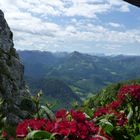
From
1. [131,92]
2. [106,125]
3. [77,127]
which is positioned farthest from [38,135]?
[131,92]

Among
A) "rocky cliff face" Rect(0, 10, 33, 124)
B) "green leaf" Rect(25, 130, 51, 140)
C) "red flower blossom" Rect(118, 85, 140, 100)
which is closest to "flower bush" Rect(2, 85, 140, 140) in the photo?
"green leaf" Rect(25, 130, 51, 140)

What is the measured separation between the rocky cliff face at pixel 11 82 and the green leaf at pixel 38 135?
197 ft

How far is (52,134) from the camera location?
21.4ft

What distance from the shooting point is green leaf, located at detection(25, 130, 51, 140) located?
6.42m

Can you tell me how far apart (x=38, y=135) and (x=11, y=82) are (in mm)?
70805

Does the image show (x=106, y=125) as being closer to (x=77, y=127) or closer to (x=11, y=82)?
(x=77, y=127)

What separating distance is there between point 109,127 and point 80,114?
3.47 feet

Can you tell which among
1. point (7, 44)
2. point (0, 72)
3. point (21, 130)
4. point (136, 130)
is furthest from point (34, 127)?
point (7, 44)

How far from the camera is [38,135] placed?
6.53 metres

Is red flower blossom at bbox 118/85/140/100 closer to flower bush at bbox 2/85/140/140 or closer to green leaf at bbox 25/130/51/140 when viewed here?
flower bush at bbox 2/85/140/140

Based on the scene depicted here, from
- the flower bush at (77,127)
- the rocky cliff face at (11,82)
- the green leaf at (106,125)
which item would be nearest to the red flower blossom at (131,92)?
the flower bush at (77,127)

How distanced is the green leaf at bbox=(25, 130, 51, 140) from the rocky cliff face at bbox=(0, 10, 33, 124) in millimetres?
60064

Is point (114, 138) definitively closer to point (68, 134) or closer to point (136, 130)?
point (136, 130)

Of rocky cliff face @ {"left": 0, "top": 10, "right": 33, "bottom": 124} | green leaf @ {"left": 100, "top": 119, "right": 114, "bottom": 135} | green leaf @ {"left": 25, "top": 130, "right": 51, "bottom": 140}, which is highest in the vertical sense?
green leaf @ {"left": 25, "top": 130, "right": 51, "bottom": 140}
